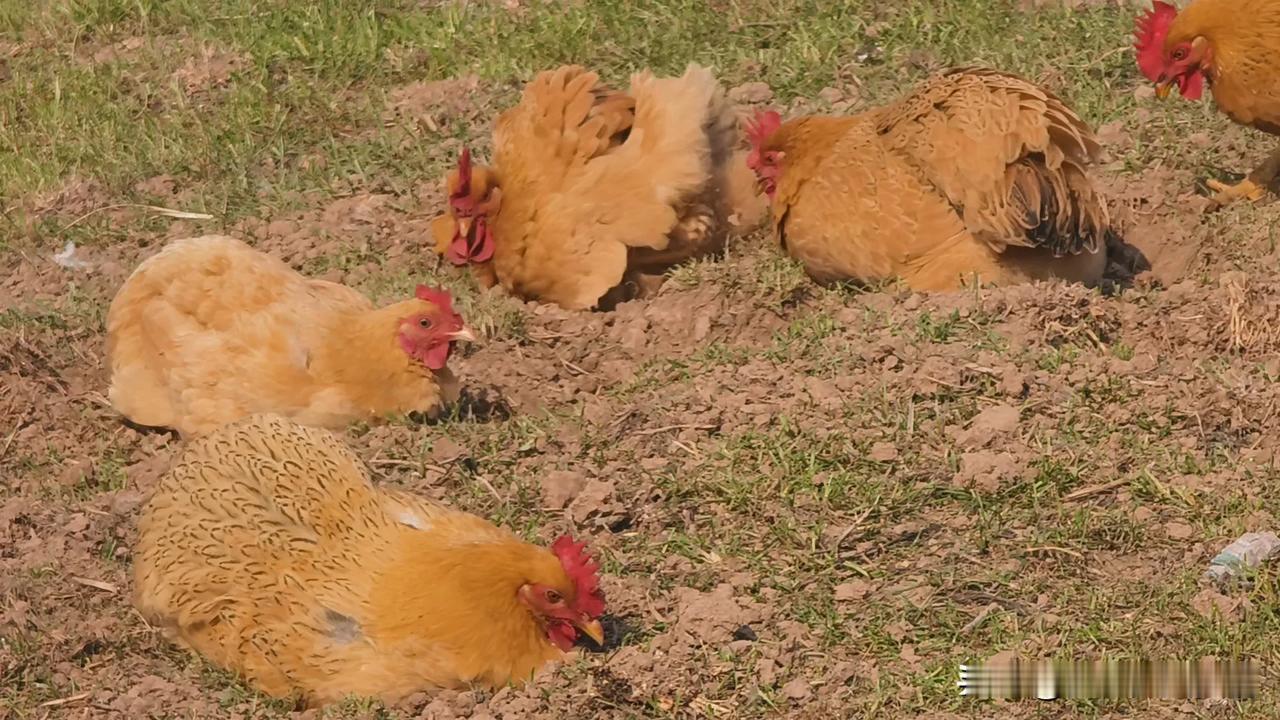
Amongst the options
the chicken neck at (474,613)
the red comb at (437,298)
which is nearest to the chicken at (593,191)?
the red comb at (437,298)

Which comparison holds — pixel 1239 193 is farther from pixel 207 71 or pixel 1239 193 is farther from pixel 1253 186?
pixel 207 71

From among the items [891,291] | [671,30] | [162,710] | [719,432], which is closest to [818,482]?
[719,432]

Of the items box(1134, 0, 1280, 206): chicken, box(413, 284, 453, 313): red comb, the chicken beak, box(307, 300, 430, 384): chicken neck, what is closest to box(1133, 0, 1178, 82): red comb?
box(1134, 0, 1280, 206): chicken

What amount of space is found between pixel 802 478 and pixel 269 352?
200 centimetres

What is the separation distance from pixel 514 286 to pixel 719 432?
187 centimetres

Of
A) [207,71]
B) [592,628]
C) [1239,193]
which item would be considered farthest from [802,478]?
[207,71]

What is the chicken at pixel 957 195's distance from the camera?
6.37 meters

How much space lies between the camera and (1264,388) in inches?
218

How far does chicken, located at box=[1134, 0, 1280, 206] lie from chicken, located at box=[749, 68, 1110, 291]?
28.4 inches

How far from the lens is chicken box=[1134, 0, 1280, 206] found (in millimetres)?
6797

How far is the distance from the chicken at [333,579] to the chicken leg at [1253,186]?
3.78 metres

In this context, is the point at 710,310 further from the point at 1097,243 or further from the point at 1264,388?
the point at 1264,388

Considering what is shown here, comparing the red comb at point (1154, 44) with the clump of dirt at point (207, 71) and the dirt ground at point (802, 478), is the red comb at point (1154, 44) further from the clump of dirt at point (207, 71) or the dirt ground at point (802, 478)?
the clump of dirt at point (207, 71)

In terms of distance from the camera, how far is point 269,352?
6.00 metres
